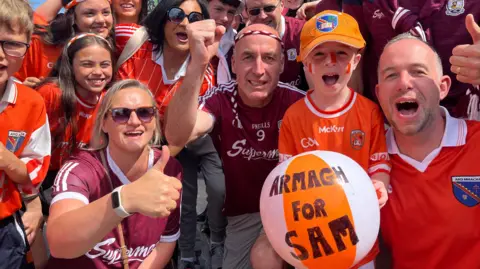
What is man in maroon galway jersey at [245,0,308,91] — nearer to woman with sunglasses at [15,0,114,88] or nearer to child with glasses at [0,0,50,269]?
woman with sunglasses at [15,0,114,88]

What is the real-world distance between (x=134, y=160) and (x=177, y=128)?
447mm

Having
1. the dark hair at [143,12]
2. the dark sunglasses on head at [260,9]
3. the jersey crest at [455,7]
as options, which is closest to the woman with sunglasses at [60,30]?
the dark hair at [143,12]

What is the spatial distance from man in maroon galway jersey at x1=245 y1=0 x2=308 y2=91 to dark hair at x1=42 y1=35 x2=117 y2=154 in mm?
1370

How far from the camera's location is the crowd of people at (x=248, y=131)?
2836 mm

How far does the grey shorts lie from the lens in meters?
4.24

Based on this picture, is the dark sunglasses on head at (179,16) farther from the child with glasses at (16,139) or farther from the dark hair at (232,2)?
the child with glasses at (16,139)

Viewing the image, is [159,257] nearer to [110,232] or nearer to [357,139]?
[110,232]

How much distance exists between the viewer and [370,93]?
4016 millimetres

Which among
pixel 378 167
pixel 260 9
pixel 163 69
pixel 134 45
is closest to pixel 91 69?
pixel 134 45

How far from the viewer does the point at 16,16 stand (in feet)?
10.3

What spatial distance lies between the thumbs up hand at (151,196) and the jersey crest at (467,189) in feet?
5.41

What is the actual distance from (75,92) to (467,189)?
3194 millimetres

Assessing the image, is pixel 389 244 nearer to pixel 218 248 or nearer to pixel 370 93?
pixel 370 93

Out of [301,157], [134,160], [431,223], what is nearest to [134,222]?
[134,160]
